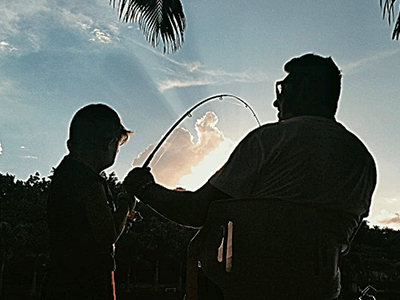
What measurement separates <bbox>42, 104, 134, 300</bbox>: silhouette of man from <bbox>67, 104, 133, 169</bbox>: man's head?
0.11 m

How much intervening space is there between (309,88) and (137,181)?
29.5 inches

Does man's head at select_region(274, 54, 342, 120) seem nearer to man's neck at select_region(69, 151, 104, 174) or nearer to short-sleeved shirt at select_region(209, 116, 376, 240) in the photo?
short-sleeved shirt at select_region(209, 116, 376, 240)

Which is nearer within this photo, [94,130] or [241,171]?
[241,171]

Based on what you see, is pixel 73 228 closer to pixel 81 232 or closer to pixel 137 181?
pixel 81 232

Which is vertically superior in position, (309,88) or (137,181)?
(309,88)

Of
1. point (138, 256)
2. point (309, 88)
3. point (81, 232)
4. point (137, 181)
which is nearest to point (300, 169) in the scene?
point (309, 88)

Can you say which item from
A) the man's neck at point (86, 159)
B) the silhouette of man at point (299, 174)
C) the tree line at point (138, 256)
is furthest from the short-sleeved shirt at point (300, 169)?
the tree line at point (138, 256)

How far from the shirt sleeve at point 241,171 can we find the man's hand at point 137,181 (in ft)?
1.17

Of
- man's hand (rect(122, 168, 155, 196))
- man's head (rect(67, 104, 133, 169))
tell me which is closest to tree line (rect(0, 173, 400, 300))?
man's head (rect(67, 104, 133, 169))

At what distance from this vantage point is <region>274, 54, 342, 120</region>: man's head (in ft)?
7.22

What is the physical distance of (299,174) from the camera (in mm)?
1923

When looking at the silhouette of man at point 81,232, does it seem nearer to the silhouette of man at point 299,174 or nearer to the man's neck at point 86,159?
the man's neck at point 86,159

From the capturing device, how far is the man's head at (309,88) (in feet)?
7.22

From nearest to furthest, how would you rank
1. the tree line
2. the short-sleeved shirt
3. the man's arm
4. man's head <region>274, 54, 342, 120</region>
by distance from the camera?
the short-sleeved shirt → the man's arm → man's head <region>274, 54, 342, 120</region> → the tree line
